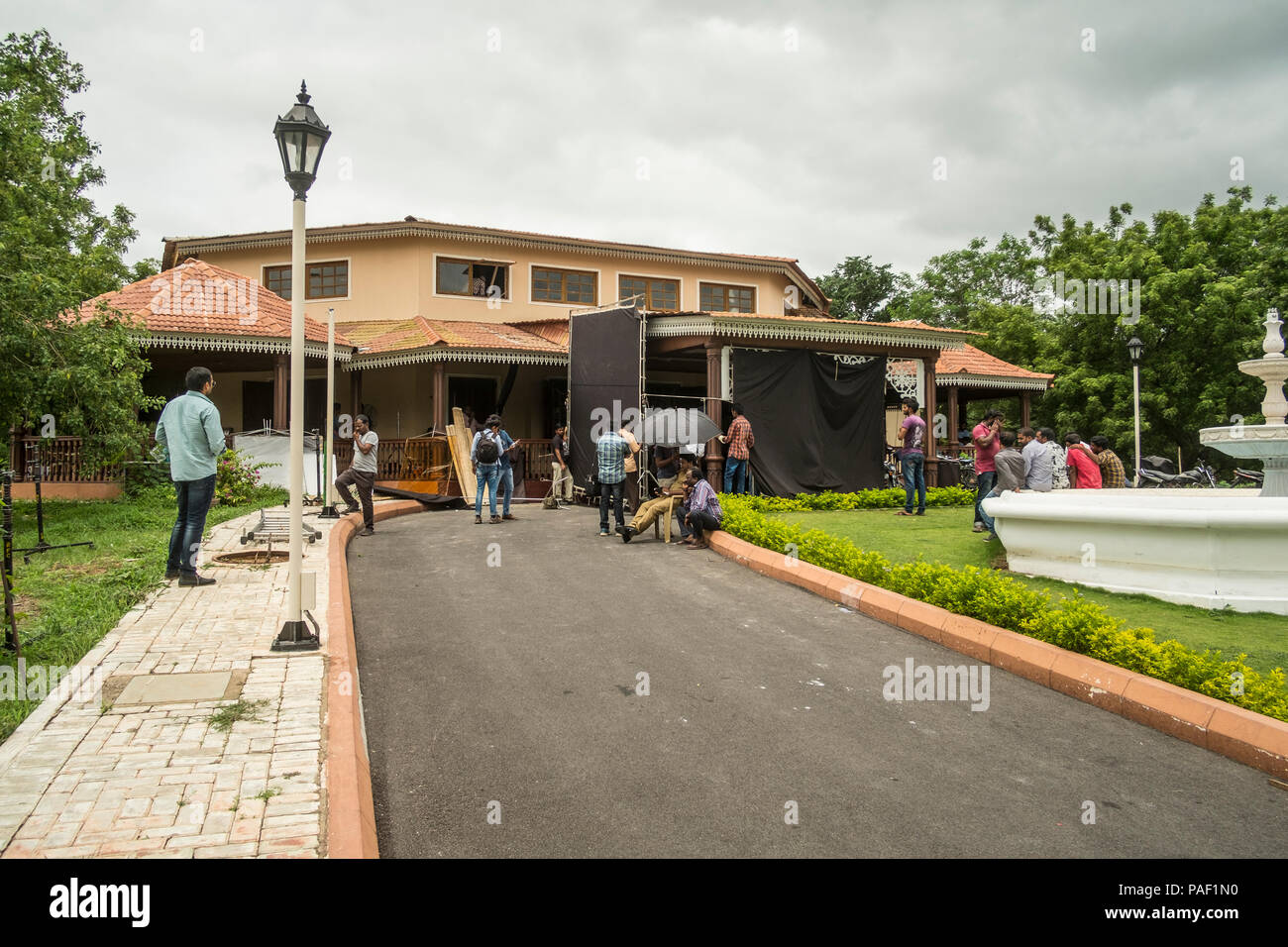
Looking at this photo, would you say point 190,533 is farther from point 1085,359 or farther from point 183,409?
point 1085,359

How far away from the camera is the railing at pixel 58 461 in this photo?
16.1 meters

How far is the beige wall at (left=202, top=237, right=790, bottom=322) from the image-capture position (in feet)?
73.0

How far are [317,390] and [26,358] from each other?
10156 mm

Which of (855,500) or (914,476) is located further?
→ (855,500)

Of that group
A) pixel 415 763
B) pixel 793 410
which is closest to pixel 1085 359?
pixel 793 410

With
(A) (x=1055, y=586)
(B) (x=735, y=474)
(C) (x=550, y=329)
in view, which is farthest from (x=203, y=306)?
(A) (x=1055, y=586)

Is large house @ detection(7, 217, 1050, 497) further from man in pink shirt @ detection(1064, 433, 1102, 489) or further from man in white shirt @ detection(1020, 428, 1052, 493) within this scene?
man in white shirt @ detection(1020, 428, 1052, 493)

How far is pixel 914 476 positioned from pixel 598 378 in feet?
20.0

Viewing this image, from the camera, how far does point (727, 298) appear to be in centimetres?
2527

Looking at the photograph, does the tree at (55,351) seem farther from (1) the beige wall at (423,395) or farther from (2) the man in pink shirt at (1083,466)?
(2) the man in pink shirt at (1083,466)

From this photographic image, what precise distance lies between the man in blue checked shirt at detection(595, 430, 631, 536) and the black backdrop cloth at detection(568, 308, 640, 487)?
3.33 meters

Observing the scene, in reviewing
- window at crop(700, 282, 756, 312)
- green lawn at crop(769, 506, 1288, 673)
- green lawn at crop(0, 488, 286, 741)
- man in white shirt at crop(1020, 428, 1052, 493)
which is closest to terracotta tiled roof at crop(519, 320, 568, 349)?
window at crop(700, 282, 756, 312)

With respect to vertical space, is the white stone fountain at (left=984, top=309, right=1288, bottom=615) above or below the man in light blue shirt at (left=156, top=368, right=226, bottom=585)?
below

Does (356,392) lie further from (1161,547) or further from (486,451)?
(1161,547)
